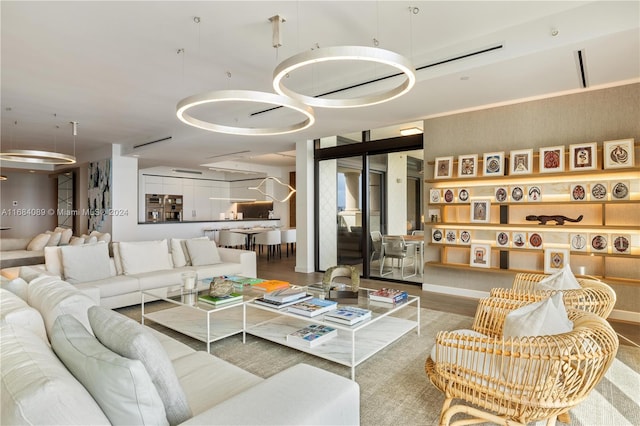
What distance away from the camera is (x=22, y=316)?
1759 millimetres

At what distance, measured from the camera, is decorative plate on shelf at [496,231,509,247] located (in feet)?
15.7

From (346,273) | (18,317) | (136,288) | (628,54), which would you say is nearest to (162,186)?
(136,288)

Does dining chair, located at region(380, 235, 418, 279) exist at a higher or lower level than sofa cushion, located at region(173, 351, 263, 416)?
higher

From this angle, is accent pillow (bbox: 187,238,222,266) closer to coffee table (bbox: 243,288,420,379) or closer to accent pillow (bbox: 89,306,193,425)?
coffee table (bbox: 243,288,420,379)

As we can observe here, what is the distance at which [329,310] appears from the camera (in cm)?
296

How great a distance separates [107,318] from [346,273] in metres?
2.55

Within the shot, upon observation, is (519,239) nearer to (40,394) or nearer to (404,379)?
(404,379)

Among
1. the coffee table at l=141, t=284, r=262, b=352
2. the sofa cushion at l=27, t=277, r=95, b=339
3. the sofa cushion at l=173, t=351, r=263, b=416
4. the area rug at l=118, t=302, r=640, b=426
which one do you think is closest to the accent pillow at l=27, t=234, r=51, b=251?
the coffee table at l=141, t=284, r=262, b=352

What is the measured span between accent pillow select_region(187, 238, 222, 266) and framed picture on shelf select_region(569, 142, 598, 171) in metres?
4.86

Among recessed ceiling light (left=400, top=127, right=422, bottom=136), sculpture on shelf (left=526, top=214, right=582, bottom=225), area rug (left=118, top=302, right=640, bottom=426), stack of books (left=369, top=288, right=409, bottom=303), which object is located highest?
recessed ceiling light (left=400, top=127, right=422, bottom=136)

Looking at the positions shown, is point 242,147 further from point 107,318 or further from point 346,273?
point 107,318

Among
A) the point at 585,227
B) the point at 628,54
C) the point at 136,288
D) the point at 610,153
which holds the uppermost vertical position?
the point at 628,54

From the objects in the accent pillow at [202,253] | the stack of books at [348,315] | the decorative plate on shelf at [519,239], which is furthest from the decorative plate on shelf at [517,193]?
the accent pillow at [202,253]

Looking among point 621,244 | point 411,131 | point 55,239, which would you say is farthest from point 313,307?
point 55,239
